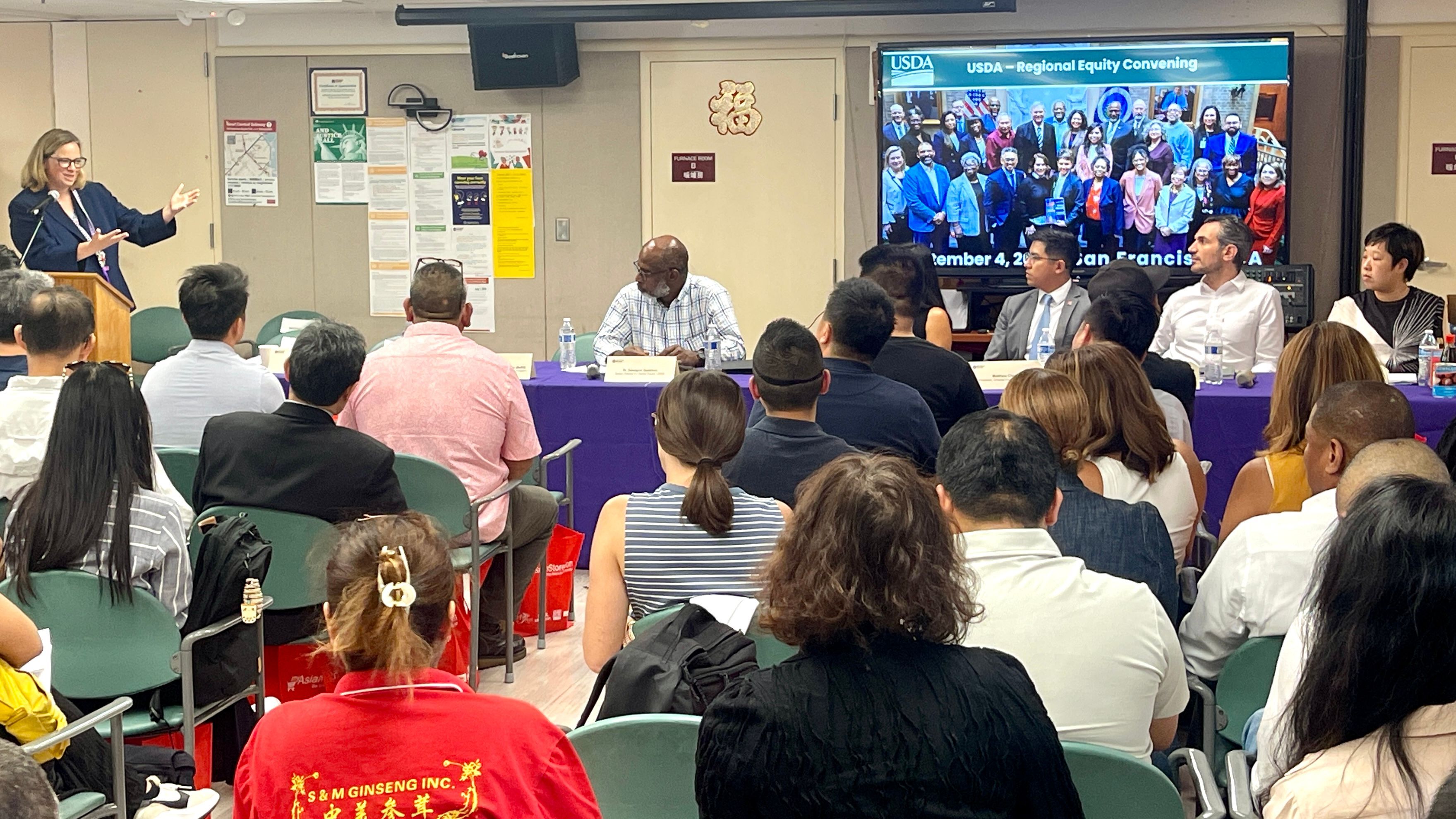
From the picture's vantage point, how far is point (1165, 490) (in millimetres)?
3238

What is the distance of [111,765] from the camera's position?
248 cm

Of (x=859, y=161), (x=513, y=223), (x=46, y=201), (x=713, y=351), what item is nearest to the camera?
(x=713, y=351)

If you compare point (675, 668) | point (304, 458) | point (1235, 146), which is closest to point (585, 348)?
point (304, 458)

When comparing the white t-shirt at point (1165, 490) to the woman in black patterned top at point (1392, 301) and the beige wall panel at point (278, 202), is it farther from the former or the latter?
the beige wall panel at point (278, 202)

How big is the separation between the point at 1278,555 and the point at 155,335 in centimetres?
635

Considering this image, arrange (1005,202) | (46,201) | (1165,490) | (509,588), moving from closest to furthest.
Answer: (1165,490) → (509,588) → (46,201) → (1005,202)

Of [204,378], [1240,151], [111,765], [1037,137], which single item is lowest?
[111,765]

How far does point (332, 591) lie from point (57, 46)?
789 cm

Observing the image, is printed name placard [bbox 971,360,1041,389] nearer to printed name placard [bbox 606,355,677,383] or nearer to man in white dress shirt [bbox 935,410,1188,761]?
printed name placard [bbox 606,355,677,383]

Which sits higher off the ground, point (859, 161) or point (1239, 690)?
point (859, 161)

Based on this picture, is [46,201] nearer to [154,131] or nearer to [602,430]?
[154,131]

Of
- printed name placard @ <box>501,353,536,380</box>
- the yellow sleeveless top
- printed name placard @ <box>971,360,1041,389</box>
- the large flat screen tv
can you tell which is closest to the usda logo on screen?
the large flat screen tv

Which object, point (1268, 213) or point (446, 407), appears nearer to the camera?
point (446, 407)

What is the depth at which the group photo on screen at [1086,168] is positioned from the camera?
7.00 meters
